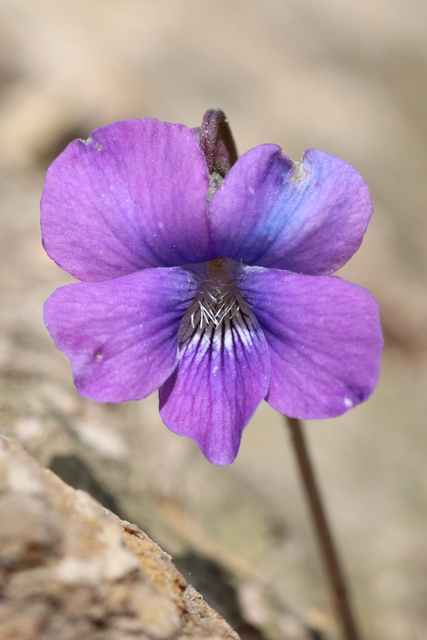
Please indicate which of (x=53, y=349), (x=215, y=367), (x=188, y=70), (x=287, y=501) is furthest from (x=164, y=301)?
(x=188, y=70)

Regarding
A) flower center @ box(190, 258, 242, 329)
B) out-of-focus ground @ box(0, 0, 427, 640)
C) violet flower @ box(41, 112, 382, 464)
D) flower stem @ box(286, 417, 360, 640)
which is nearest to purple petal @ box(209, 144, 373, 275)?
violet flower @ box(41, 112, 382, 464)

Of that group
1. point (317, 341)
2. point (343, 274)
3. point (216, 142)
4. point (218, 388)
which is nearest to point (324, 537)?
point (218, 388)

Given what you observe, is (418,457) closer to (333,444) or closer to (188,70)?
(333,444)

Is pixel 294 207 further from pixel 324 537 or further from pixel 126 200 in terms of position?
pixel 324 537

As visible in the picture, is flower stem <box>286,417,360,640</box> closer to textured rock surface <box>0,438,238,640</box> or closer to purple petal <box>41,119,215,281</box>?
purple petal <box>41,119,215,281</box>

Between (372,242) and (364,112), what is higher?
(364,112)

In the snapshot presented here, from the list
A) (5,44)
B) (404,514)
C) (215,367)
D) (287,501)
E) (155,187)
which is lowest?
(287,501)

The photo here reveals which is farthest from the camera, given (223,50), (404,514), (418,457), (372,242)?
(223,50)
